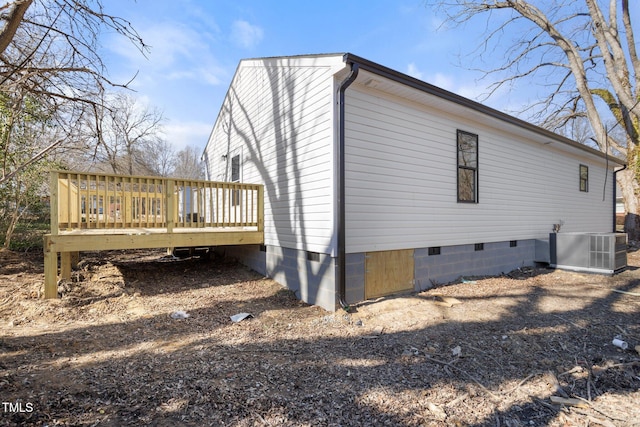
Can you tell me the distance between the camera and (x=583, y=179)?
10492mm

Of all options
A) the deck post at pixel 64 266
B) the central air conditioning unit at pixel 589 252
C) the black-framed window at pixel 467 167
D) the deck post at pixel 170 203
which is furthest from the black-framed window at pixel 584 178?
the deck post at pixel 64 266

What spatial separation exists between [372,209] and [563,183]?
25.3ft

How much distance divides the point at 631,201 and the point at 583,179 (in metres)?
4.01

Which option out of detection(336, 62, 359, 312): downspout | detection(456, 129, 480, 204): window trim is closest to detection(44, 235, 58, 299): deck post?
detection(336, 62, 359, 312): downspout

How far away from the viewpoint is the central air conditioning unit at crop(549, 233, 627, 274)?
712 centimetres

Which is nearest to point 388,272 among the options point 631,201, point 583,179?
point 583,179

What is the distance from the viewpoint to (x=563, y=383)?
2.82 metres

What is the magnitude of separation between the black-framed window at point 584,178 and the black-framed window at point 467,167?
6206 millimetres

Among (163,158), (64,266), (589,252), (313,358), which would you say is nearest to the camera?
(313,358)

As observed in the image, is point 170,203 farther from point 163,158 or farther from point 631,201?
point 163,158

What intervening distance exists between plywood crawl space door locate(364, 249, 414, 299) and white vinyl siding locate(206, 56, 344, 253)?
92 centimetres

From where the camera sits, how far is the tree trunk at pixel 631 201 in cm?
1218

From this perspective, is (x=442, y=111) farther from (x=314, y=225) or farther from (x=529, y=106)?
(x=529, y=106)

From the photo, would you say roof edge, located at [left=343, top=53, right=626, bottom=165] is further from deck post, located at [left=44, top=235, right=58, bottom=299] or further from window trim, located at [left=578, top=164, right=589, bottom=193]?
deck post, located at [left=44, top=235, right=58, bottom=299]
